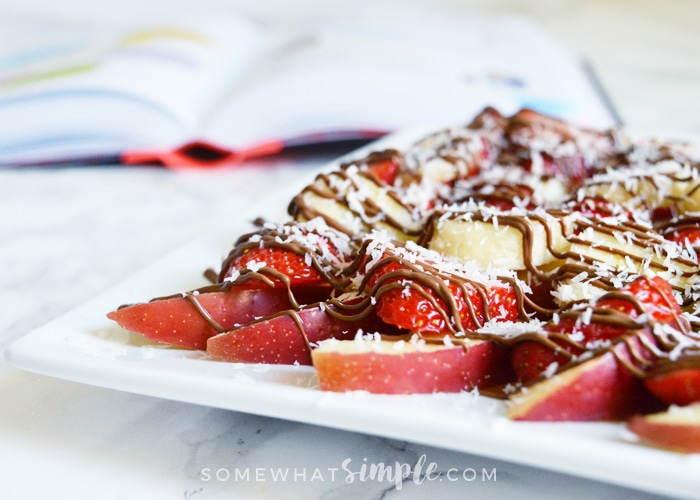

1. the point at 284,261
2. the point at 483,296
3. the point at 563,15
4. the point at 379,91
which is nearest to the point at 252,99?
the point at 379,91

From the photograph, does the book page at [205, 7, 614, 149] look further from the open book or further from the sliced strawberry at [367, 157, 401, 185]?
the sliced strawberry at [367, 157, 401, 185]

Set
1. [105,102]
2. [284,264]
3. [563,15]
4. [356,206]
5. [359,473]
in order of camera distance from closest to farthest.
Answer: [359,473] → [284,264] → [356,206] → [105,102] → [563,15]

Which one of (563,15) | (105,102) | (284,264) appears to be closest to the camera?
(284,264)

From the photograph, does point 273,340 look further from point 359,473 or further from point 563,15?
point 563,15

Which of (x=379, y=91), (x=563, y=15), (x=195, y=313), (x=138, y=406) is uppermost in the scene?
(x=563, y=15)

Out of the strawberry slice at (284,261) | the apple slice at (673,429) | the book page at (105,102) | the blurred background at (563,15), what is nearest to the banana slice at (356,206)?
the strawberry slice at (284,261)

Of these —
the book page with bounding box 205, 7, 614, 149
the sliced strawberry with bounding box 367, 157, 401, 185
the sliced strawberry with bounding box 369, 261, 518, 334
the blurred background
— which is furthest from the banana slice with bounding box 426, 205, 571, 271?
Answer: the blurred background
